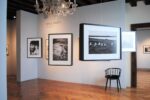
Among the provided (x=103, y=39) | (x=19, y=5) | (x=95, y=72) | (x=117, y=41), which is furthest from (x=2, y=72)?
(x=19, y=5)

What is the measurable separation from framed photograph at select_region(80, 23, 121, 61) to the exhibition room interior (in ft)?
7.80

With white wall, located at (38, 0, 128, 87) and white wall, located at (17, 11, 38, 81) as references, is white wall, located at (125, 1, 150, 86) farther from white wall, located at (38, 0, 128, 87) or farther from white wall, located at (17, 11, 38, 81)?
white wall, located at (17, 11, 38, 81)

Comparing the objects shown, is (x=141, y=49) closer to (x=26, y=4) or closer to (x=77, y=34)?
(x=77, y=34)

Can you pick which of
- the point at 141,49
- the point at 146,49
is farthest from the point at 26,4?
the point at 146,49

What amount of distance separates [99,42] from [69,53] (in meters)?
5.26

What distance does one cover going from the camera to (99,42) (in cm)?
270

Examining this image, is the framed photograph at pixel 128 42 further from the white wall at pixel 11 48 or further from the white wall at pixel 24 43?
the white wall at pixel 11 48

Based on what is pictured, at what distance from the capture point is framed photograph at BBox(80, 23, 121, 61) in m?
2.59

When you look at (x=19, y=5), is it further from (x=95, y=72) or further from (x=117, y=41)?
(x=117, y=41)

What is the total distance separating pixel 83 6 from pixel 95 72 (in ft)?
9.50

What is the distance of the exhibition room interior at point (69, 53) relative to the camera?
5734 mm

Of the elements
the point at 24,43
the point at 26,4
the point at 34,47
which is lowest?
the point at 34,47

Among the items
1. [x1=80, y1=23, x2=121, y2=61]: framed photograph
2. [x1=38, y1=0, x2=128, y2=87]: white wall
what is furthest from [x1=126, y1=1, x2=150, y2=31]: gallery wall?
[x1=80, y1=23, x2=121, y2=61]: framed photograph

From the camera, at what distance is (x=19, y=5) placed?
7.95m
